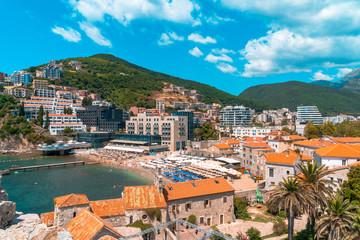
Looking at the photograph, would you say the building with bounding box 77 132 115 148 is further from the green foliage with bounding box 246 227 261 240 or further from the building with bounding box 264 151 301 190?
the green foliage with bounding box 246 227 261 240

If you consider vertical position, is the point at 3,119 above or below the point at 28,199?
above

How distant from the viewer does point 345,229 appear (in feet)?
57.8

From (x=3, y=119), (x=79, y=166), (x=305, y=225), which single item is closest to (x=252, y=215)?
A: (x=305, y=225)

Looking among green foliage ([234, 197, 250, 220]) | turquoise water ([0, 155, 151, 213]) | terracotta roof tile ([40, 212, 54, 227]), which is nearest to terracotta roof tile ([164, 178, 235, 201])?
green foliage ([234, 197, 250, 220])

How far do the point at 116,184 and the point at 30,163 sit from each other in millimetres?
40810

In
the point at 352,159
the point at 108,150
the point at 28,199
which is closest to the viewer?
the point at 352,159

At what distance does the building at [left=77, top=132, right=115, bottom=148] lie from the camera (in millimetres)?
99750

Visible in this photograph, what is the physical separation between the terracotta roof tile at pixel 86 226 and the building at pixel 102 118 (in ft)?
348

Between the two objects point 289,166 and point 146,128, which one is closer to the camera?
point 289,166

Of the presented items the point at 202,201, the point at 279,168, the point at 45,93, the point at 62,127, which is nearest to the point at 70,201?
the point at 202,201

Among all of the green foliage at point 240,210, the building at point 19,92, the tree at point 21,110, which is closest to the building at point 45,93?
the building at point 19,92

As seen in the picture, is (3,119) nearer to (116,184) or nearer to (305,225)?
(116,184)

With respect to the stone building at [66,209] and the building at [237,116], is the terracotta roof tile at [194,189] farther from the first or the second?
the building at [237,116]

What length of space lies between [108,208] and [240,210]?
1730cm
